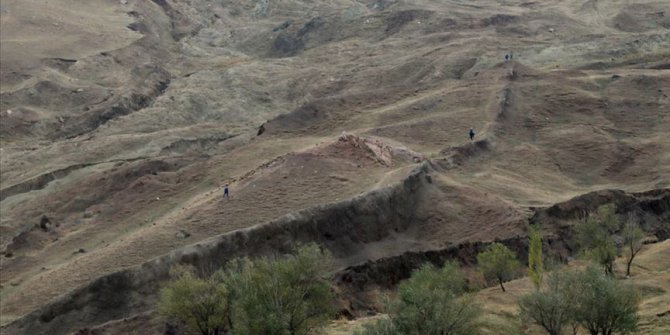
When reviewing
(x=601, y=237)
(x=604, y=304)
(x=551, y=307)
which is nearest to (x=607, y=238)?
(x=601, y=237)

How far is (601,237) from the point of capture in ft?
151

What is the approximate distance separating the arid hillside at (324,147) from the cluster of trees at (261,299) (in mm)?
7258

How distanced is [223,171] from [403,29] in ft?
228

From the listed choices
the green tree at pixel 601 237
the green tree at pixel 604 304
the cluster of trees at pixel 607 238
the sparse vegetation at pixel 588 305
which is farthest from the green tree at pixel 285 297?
the cluster of trees at pixel 607 238

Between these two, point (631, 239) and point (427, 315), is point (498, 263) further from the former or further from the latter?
point (427, 315)

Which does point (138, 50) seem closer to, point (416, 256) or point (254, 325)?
point (416, 256)

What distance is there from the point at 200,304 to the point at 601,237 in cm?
2453

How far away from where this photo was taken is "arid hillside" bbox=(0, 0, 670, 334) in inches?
1902

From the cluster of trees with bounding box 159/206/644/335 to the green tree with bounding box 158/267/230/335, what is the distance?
0.04m

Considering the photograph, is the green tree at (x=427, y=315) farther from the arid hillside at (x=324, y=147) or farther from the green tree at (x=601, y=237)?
the green tree at (x=601, y=237)

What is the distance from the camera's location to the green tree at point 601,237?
44.6 metres

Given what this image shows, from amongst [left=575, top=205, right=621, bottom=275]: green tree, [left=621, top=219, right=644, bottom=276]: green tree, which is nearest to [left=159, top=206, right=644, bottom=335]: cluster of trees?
[left=575, top=205, right=621, bottom=275]: green tree

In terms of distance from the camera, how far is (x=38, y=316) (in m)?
43.7

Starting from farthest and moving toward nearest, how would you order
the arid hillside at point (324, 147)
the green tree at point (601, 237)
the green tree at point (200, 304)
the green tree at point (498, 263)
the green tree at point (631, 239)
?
the arid hillside at point (324, 147)
the green tree at point (631, 239)
the green tree at point (601, 237)
the green tree at point (498, 263)
the green tree at point (200, 304)
